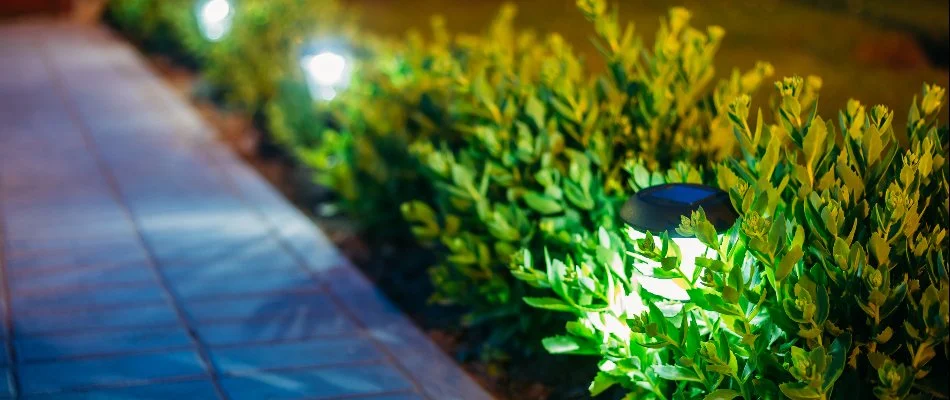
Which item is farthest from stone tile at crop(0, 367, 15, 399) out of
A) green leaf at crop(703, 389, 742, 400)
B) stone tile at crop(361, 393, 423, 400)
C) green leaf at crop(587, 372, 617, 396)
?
green leaf at crop(703, 389, 742, 400)

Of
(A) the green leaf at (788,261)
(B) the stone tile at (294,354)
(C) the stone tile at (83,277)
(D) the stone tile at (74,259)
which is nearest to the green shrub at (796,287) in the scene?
(A) the green leaf at (788,261)

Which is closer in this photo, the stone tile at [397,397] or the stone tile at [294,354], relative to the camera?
the stone tile at [397,397]

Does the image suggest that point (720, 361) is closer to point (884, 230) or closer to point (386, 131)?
point (884, 230)

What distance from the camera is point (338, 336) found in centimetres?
480

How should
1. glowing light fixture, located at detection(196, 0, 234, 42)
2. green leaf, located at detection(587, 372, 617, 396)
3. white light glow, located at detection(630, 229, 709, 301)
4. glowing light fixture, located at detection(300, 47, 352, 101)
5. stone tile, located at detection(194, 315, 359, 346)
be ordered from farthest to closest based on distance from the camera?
glowing light fixture, located at detection(196, 0, 234, 42)
glowing light fixture, located at detection(300, 47, 352, 101)
stone tile, located at detection(194, 315, 359, 346)
green leaf, located at detection(587, 372, 617, 396)
white light glow, located at detection(630, 229, 709, 301)

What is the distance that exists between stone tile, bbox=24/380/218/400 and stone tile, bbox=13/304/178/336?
703mm

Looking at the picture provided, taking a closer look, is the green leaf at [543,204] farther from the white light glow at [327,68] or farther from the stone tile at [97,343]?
the white light glow at [327,68]

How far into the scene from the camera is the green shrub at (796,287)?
9.55 ft

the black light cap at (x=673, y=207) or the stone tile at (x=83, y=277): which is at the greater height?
the black light cap at (x=673, y=207)

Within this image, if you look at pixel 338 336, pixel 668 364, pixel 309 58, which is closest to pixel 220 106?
pixel 309 58

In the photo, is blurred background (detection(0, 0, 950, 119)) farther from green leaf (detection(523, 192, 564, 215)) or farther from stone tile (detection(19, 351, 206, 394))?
stone tile (detection(19, 351, 206, 394))

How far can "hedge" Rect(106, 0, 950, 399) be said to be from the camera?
301cm

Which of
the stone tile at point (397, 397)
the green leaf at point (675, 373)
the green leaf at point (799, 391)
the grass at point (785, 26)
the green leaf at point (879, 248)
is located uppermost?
the green leaf at point (879, 248)

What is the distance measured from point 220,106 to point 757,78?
25.0 ft
